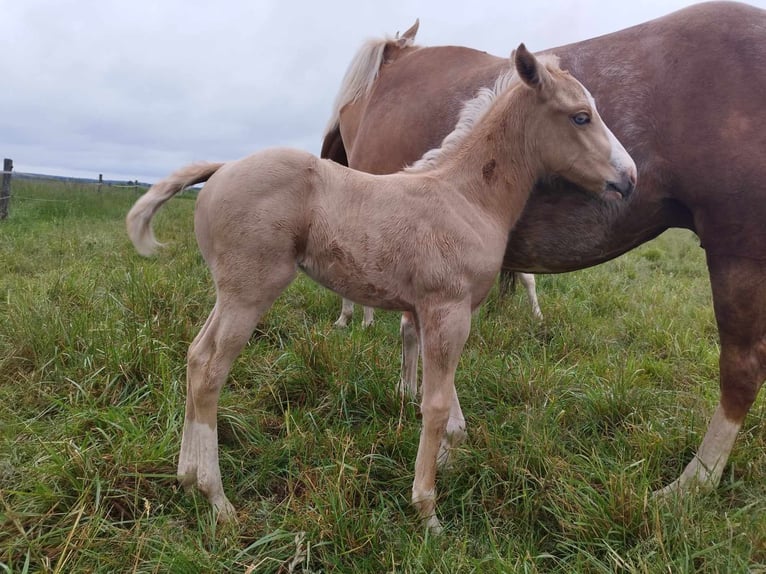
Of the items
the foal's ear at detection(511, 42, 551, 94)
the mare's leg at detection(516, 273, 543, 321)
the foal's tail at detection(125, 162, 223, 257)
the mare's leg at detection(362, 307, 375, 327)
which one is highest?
the foal's ear at detection(511, 42, 551, 94)

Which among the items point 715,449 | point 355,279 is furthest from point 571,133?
point 715,449

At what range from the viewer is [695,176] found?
2.20 metres

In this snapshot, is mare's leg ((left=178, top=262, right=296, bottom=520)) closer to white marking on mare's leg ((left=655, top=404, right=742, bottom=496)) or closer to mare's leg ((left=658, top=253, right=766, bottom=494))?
mare's leg ((left=658, top=253, right=766, bottom=494))

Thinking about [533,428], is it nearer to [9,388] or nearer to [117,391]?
[117,391]

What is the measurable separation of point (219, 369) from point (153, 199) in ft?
2.64

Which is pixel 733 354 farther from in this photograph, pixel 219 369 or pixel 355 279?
pixel 219 369

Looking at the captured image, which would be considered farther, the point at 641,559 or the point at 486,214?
the point at 486,214

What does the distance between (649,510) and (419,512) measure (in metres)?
0.86

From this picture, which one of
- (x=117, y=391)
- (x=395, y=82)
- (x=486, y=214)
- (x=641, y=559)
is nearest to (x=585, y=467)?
(x=641, y=559)

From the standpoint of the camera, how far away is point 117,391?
269 centimetres

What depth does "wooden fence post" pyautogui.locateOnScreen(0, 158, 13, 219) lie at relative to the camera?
10168mm

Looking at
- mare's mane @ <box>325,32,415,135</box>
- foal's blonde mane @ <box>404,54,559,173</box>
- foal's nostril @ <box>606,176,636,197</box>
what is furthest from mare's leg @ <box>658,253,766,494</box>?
mare's mane @ <box>325,32,415,135</box>

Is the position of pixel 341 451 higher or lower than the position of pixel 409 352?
lower

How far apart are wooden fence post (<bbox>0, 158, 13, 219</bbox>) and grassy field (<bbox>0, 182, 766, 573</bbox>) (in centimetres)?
810
